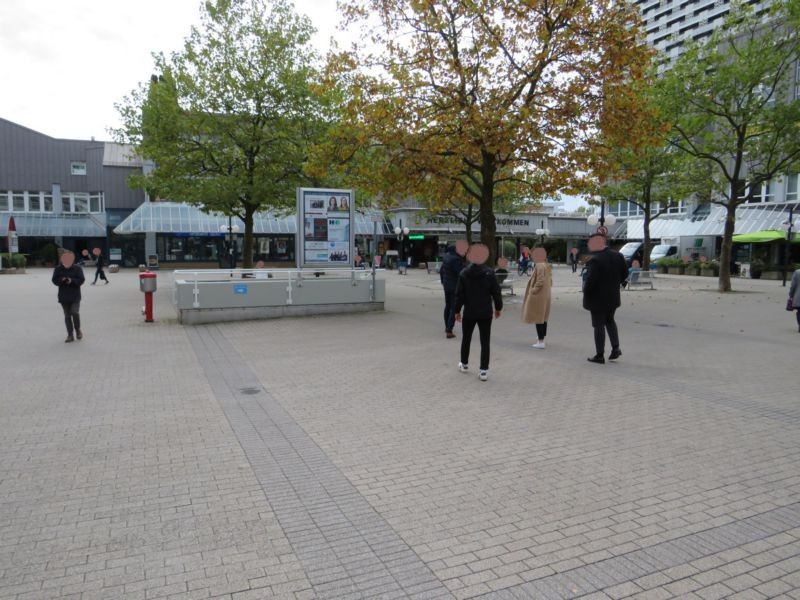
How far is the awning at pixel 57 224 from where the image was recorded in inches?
1706

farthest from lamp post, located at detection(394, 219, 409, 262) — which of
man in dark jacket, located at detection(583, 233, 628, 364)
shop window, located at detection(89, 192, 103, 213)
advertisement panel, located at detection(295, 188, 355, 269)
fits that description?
man in dark jacket, located at detection(583, 233, 628, 364)

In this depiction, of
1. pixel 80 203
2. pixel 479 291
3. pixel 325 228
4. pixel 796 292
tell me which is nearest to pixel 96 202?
pixel 80 203

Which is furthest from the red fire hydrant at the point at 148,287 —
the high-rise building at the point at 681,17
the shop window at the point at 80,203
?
the high-rise building at the point at 681,17

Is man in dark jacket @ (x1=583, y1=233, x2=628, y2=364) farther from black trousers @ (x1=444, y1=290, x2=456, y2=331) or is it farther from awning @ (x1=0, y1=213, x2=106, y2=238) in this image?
awning @ (x1=0, y1=213, x2=106, y2=238)

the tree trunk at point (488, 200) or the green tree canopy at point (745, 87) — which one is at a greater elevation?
the green tree canopy at point (745, 87)

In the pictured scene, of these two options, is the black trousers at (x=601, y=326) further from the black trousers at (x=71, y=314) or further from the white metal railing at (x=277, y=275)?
the black trousers at (x=71, y=314)

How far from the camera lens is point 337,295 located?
14266 millimetres

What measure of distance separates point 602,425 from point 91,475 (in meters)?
4.47

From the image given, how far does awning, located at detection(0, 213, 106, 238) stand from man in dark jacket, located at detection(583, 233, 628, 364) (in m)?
45.5

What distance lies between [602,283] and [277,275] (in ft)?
29.1

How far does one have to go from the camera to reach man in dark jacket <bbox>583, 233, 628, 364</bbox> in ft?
27.2

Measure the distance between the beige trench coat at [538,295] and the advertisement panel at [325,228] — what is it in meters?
6.32

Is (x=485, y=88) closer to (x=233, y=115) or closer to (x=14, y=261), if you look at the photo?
(x=233, y=115)

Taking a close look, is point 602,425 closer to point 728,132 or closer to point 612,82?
point 612,82
